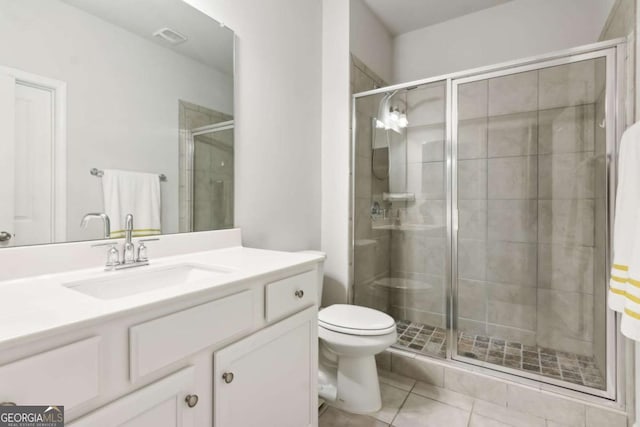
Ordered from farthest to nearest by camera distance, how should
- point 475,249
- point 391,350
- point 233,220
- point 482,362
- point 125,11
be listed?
point 475,249, point 391,350, point 482,362, point 233,220, point 125,11

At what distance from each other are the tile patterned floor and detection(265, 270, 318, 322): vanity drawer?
0.77 meters

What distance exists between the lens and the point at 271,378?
107 centimetres

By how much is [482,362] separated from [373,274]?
860 mm

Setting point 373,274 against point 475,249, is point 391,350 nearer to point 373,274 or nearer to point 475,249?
point 373,274

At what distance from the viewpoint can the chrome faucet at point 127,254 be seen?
3.66 ft

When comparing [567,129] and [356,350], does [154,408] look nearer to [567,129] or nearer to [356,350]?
[356,350]

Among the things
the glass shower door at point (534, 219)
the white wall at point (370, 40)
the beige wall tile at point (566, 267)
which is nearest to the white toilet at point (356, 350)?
the glass shower door at point (534, 219)

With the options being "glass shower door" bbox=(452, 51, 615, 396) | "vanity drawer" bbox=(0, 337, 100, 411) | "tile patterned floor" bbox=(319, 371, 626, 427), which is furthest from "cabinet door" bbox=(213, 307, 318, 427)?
"glass shower door" bbox=(452, 51, 615, 396)

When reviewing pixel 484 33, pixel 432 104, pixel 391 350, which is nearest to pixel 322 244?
pixel 391 350

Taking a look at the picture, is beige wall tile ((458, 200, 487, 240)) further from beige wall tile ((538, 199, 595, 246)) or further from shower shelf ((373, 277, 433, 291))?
shower shelf ((373, 277, 433, 291))

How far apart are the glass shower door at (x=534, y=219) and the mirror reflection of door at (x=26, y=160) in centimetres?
199

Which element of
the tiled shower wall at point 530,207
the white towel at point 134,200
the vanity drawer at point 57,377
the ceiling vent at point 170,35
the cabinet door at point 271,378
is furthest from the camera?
the tiled shower wall at point 530,207

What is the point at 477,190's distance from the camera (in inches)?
84.3

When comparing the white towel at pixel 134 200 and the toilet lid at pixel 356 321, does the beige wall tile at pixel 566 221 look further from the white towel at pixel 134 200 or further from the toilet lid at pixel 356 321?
the white towel at pixel 134 200
